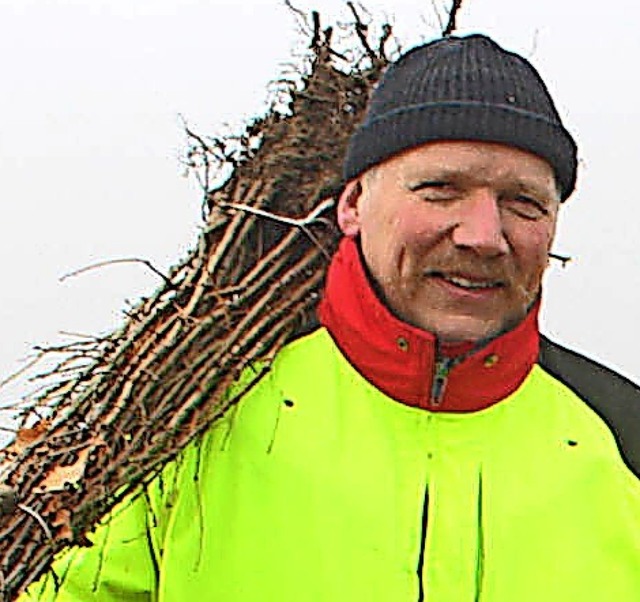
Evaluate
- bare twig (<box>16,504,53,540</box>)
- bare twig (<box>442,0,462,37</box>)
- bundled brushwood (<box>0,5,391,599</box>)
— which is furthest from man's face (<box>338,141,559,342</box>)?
bare twig (<box>16,504,53,540</box>)

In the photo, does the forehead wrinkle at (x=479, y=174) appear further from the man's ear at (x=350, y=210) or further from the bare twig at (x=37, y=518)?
the bare twig at (x=37, y=518)

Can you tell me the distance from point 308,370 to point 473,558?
1.05 ft

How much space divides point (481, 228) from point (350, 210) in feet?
0.77

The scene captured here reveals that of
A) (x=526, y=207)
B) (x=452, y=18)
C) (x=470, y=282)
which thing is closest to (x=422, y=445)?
(x=470, y=282)

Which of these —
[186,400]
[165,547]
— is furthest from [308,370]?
[165,547]

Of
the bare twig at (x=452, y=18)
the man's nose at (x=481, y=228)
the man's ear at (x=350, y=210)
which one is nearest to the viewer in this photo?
the man's nose at (x=481, y=228)

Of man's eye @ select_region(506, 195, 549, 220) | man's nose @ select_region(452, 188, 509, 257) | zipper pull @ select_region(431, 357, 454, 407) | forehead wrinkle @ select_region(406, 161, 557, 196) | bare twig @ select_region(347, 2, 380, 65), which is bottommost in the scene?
zipper pull @ select_region(431, 357, 454, 407)

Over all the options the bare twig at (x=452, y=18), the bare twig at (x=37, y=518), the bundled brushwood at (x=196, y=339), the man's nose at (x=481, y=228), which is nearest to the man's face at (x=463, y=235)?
the man's nose at (x=481, y=228)

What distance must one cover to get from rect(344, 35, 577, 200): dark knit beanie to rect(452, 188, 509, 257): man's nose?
0.28 ft

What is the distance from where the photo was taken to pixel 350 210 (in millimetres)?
1704

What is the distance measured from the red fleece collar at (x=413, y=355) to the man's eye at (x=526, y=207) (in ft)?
0.44

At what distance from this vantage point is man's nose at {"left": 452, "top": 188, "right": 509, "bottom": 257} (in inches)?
60.0

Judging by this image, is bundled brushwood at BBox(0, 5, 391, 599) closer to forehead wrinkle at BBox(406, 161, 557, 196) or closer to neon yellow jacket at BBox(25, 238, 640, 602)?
neon yellow jacket at BBox(25, 238, 640, 602)

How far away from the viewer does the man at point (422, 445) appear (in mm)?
1555
